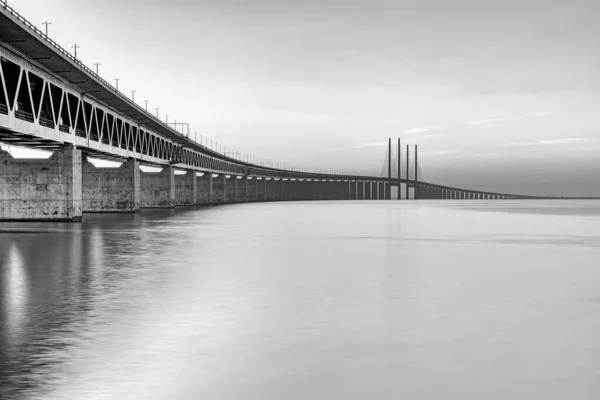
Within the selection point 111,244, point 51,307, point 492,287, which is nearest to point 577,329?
point 492,287

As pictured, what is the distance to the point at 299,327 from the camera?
12.2 metres

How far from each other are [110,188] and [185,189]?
145 ft

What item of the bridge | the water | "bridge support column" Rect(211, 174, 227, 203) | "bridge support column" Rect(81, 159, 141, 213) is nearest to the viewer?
the water

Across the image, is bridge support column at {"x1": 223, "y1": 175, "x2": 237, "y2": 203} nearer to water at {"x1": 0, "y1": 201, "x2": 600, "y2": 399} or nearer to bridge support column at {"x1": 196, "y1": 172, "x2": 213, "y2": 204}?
bridge support column at {"x1": 196, "y1": 172, "x2": 213, "y2": 204}

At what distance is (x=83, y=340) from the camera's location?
1105 cm

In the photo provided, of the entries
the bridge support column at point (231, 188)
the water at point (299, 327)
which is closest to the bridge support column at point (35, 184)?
the water at point (299, 327)

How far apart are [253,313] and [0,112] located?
29959mm

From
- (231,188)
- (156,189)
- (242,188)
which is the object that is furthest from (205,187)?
(242,188)

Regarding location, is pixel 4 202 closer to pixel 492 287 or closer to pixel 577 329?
pixel 492 287

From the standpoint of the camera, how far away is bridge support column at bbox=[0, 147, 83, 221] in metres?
54.5

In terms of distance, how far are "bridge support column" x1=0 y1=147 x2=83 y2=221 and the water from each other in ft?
98.8

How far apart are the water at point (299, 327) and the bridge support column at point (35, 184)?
30126 mm

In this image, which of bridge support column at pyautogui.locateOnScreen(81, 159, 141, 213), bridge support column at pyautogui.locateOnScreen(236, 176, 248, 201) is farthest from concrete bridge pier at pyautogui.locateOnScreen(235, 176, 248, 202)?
bridge support column at pyautogui.locateOnScreen(81, 159, 141, 213)

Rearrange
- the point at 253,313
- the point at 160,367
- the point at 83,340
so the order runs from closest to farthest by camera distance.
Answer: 1. the point at 160,367
2. the point at 83,340
3. the point at 253,313
